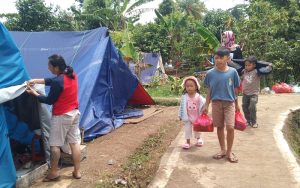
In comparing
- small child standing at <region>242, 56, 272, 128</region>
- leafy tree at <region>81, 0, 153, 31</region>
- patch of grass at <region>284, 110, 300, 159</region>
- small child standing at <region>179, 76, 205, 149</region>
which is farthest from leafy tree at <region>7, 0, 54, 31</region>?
small child standing at <region>179, 76, 205, 149</region>

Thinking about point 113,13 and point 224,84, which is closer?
point 224,84

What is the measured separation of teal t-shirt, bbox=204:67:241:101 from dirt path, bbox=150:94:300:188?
92 cm

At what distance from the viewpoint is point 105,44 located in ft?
27.4

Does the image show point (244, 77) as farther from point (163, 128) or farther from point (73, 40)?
point (73, 40)

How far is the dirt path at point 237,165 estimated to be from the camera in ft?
15.1

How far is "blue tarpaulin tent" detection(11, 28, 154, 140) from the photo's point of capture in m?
7.57

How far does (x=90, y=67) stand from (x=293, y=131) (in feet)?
14.6

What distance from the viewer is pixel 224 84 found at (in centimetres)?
529

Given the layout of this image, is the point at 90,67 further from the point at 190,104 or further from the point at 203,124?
the point at 203,124

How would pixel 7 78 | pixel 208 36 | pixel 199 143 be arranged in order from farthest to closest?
pixel 208 36 → pixel 199 143 → pixel 7 78

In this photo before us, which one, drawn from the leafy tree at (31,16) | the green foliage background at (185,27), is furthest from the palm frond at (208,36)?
the leafy tree at (31,16)

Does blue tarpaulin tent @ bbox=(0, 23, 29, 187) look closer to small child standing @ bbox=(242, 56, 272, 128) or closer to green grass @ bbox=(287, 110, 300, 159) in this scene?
small child standing @ bbox=(242, 56, 272, 128)

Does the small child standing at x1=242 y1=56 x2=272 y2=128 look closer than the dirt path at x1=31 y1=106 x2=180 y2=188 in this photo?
No

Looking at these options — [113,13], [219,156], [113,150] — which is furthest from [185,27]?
[219,156]
